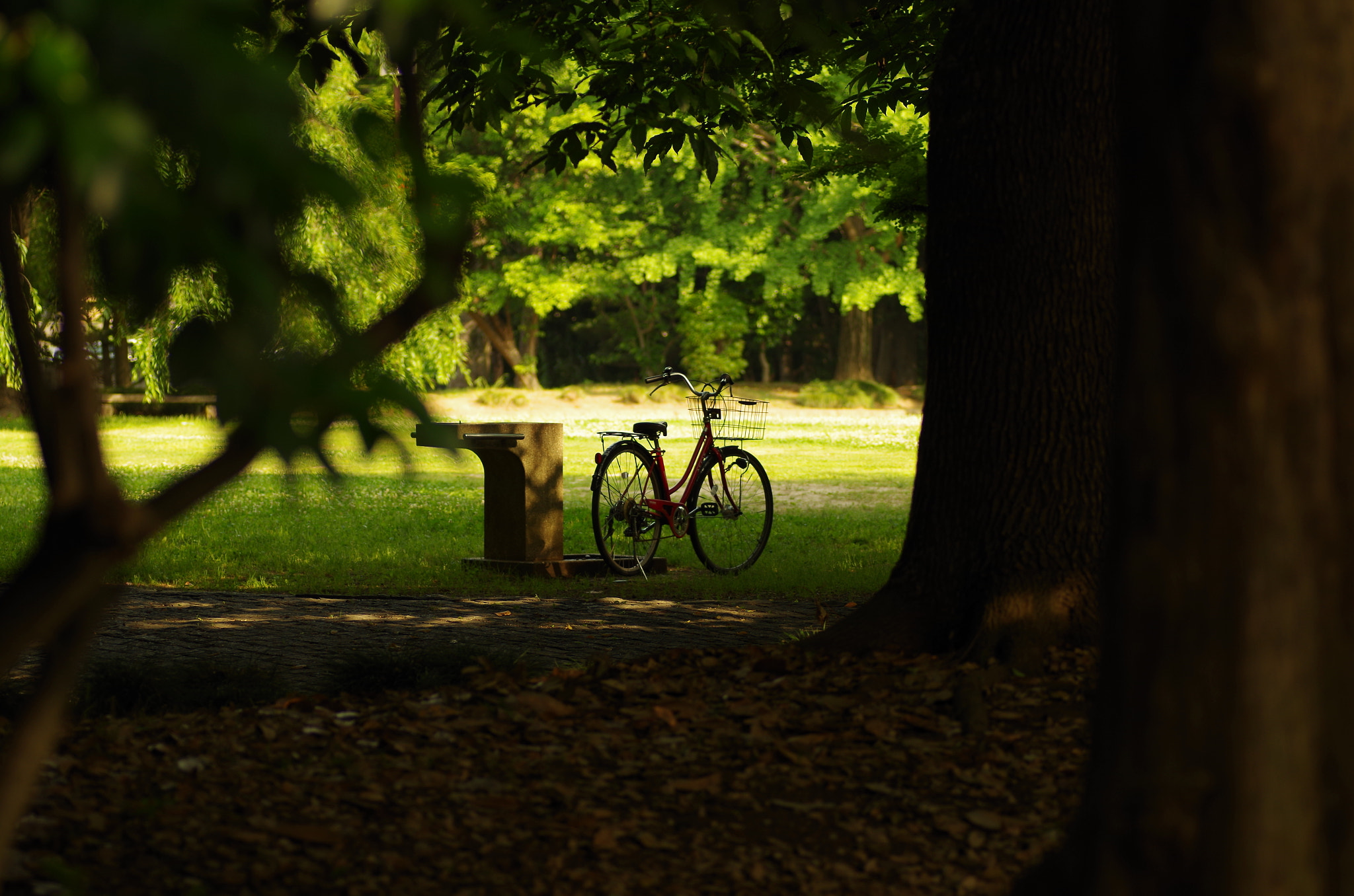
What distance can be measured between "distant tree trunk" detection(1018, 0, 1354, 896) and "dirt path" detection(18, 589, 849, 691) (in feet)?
13.4

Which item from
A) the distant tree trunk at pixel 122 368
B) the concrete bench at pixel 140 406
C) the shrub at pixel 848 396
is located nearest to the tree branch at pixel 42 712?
the concrete bench at pixel 140 406

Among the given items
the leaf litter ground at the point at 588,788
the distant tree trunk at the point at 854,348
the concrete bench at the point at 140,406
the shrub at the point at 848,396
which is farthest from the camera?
the distant tree trunk at the point at 854,348

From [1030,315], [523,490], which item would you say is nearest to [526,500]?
[523,490]

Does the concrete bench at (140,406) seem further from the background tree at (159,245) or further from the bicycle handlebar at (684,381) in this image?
the background tree at (159,245)

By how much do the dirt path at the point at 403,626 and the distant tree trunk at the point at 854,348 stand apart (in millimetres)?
34830

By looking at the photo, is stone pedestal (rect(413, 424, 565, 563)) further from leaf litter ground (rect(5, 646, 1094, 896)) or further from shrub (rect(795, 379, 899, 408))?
shrub (rect(795, 379, 899, 408))

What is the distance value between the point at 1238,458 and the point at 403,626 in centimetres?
580

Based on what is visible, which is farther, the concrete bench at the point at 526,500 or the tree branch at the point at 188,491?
the concrete bench at the point at 526,500

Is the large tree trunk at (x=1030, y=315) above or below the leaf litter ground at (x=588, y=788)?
above

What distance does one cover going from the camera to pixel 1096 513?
5395mm

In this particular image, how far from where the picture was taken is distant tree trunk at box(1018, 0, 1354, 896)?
215 cm

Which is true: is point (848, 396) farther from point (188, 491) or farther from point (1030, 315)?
point (188, 491)

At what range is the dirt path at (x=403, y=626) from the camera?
651cm

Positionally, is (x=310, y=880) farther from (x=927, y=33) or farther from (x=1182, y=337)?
(x=927, y=33)
